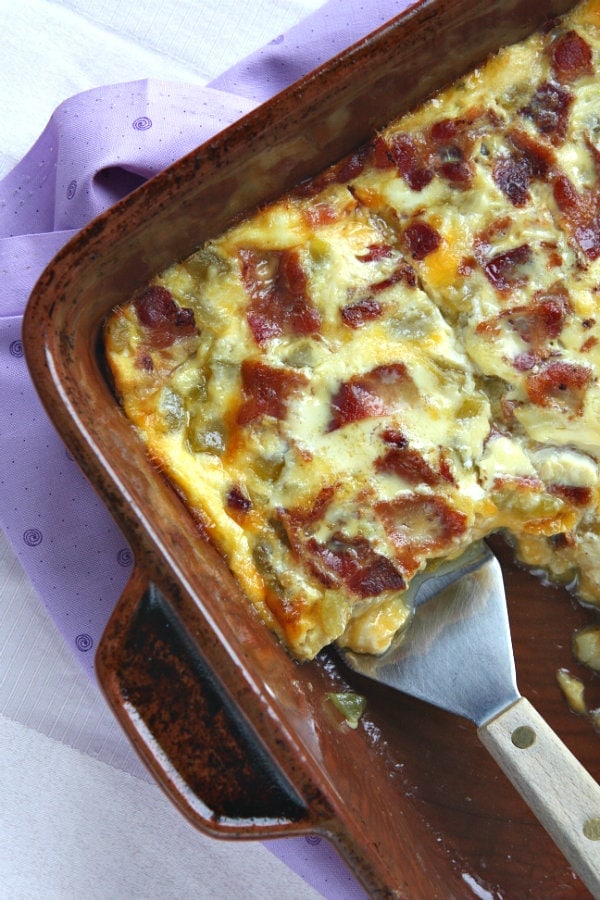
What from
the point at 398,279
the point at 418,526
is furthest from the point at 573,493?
the point at 398,279

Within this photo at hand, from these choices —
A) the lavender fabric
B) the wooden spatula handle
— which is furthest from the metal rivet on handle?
the lavender fabric

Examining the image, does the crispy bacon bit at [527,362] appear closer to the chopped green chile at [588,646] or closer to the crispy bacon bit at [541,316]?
the crispy bacon bit at [541,316]

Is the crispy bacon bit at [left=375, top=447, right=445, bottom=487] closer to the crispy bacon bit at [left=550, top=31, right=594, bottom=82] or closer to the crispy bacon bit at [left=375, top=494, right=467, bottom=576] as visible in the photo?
the crispy bacon bit at [left=375, top=494, right=467, bottom=576]

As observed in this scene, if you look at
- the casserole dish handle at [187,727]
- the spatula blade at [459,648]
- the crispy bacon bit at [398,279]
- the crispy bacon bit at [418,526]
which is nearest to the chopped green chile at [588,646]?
the spatula blade at [459,648]

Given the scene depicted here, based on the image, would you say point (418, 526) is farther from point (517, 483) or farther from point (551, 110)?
point (551, 110)

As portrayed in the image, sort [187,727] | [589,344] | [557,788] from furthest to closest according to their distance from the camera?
[589,344] < [557,788] < [187,727]

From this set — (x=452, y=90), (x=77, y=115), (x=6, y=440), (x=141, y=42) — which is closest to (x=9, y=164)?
(x=77, y=115)
